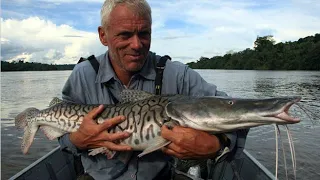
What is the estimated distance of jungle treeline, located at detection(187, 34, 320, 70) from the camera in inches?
3455

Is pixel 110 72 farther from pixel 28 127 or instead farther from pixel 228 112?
pixel 228 112

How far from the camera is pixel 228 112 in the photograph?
272 centimetres

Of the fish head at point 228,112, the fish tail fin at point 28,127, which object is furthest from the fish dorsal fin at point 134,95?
the fish tail fin at point 28,127

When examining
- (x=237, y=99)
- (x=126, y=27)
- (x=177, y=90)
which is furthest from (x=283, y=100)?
(x=126, y=27)

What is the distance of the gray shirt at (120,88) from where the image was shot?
363 cm

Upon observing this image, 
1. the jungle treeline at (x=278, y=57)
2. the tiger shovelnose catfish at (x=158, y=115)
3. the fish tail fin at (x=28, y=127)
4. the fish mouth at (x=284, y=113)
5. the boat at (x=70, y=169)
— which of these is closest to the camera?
the fish mouth at (x=284, y=113)

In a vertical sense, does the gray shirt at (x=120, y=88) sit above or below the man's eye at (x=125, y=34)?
below

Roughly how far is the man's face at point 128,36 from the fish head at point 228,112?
715mm

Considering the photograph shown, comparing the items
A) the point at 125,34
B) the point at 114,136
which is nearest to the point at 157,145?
the point at 114,136

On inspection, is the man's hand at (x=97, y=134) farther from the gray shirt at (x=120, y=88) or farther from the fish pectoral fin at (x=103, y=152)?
the gray shirt at (x=120, y=88)

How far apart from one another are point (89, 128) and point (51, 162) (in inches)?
108

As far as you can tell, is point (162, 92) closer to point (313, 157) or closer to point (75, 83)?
point (75, 83)

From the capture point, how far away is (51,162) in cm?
555

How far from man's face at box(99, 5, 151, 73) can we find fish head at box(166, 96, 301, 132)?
72cm
